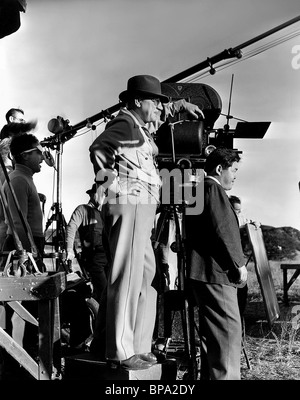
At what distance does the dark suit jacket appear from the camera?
A: 2.94m

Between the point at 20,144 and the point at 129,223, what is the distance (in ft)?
5.41

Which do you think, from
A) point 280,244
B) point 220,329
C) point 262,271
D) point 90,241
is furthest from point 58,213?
point 280,244

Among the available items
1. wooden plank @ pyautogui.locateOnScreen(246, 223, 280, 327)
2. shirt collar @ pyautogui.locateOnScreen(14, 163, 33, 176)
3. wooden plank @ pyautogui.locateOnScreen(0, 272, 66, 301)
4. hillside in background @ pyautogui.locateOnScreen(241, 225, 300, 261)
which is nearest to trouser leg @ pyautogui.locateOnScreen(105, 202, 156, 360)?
wooden plank @ pyautogui.locateOnScreen(0, 272, 66, 301)

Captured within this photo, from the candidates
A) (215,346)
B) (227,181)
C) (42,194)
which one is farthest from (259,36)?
(215,346)

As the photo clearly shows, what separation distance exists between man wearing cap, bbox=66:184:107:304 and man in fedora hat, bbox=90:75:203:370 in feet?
7.44

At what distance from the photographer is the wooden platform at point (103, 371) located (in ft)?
8.18

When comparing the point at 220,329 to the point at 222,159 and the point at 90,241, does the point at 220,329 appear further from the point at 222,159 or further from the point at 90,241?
the point at 90,241

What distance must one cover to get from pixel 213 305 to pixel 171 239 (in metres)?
1.59

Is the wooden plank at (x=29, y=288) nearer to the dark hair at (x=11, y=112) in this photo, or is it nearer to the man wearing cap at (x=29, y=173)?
the man wearing cap at (x=29, y=173)

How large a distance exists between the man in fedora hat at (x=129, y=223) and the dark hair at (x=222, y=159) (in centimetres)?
49
